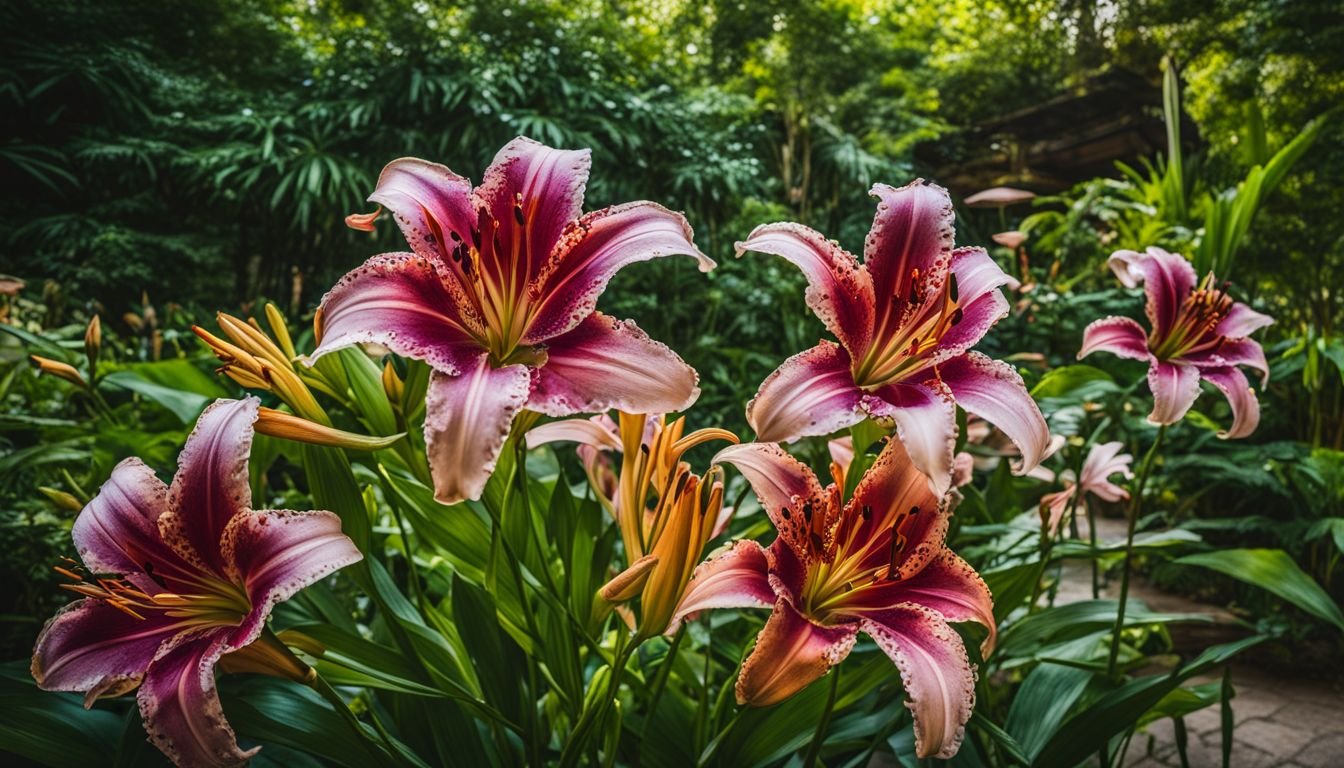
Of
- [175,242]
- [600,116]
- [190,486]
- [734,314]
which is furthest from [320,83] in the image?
[190,486]

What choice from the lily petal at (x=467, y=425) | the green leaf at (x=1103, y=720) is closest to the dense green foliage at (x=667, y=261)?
the green leaf at (x=1103, y=720)

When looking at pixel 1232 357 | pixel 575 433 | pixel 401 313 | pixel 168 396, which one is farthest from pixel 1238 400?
pixel 168 396

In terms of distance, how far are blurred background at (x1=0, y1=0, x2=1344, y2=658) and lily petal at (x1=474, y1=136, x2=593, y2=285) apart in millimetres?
1952

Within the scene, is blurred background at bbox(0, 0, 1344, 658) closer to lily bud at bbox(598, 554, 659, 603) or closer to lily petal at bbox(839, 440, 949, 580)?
lily petal at bbox(839, 440, 949, 580)

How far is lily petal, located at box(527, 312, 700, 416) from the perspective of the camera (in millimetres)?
408

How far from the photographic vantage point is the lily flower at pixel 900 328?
0.45m

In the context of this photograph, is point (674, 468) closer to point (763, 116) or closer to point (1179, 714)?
point (1179, 714)

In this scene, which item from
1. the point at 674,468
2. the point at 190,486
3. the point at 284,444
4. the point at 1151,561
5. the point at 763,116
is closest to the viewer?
the point at 190,486

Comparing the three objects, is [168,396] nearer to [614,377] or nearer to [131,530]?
[131,530]

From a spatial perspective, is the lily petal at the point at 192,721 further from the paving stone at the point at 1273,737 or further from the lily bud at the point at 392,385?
the paving stone at the point at 1273,737

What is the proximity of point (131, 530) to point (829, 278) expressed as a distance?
0.46 metres

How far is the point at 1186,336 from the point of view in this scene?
75 cm

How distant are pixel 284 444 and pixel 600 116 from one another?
3.77m

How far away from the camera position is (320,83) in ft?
13.8
